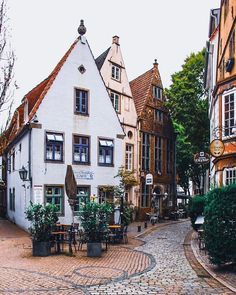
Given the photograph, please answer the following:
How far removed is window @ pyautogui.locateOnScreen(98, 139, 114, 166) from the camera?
24.2 metres

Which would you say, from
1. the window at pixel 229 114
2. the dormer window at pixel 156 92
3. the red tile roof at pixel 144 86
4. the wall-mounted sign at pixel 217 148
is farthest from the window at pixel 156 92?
the wall-mounted sign at pixel 217 148

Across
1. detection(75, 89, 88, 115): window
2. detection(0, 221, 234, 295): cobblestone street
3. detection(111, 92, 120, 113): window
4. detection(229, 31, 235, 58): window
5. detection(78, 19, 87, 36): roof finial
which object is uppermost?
detection(78, 19, 87, 36): roof finial

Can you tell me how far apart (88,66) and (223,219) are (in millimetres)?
15580

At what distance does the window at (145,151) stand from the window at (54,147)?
10921mm

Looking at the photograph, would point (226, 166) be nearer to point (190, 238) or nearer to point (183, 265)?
point (190, 238)

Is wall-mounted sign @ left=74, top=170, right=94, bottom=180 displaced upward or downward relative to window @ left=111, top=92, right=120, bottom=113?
downward

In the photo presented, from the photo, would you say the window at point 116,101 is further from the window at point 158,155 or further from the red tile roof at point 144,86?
the window at point 158,155

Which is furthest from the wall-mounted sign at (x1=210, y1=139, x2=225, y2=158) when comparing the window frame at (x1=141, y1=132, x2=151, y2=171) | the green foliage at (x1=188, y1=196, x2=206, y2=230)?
the window frame at (x1=141, y1=132, x2=151, y2=171)

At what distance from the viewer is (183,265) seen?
12.1 meters

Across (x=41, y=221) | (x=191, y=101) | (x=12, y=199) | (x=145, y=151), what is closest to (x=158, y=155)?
(x=145, y=151)

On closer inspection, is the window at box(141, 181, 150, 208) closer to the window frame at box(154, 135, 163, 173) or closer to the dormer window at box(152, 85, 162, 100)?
the window frame at box(154, 135, 163, 173)

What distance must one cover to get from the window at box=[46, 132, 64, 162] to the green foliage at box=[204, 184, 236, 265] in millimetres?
12422

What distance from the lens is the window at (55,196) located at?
2165cm

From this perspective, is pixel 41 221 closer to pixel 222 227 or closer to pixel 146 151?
pixel 222 227
